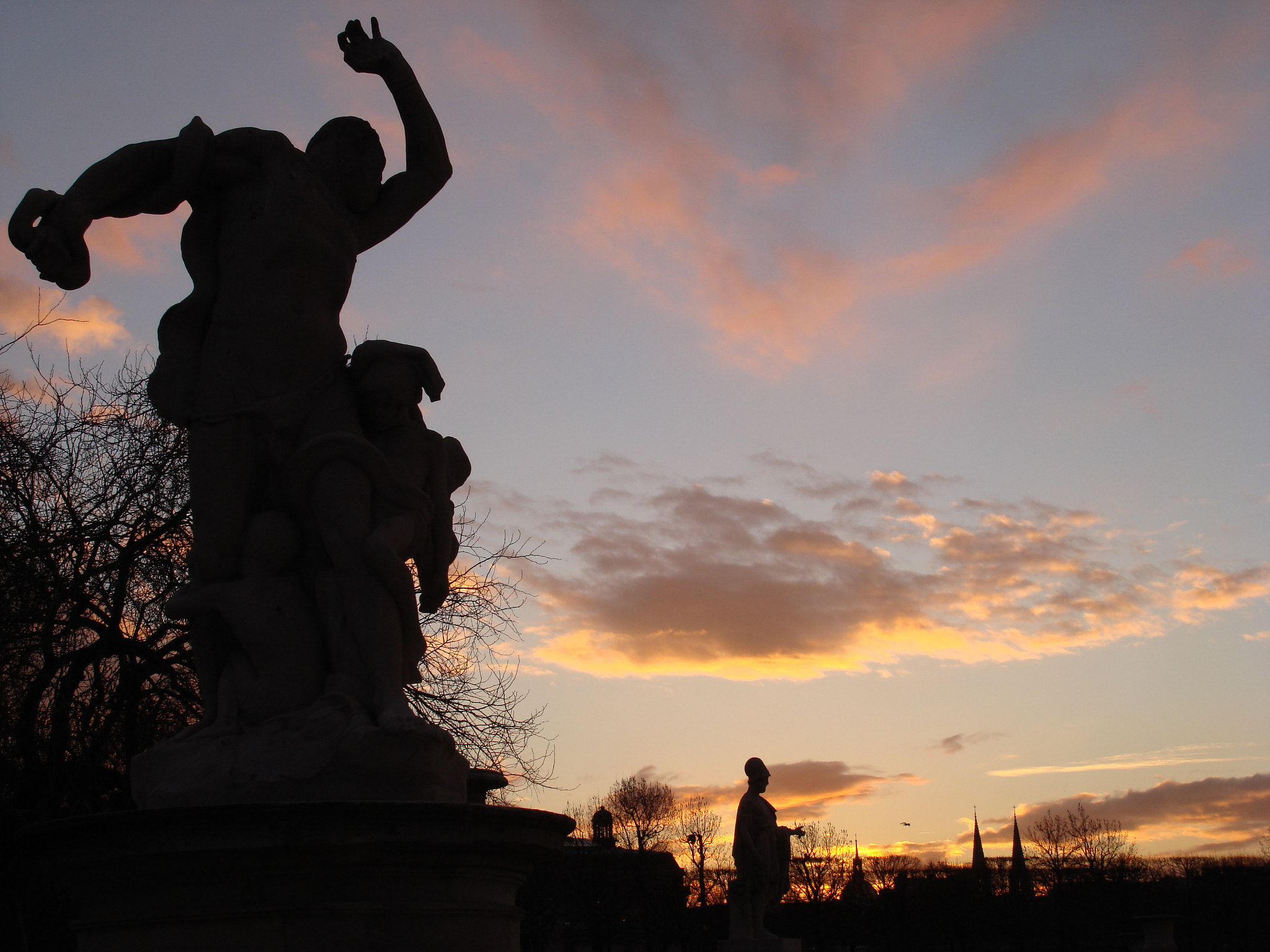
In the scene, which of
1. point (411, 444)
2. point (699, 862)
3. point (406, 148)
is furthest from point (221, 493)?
point (699, 862)

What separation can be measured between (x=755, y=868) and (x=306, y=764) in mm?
12670

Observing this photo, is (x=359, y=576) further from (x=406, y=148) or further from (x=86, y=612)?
(x=86, y=612)

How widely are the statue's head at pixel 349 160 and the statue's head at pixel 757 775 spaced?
1289 centimetres

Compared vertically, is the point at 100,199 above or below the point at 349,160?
below

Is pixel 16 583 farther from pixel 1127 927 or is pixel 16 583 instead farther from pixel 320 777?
pixel 1127 927

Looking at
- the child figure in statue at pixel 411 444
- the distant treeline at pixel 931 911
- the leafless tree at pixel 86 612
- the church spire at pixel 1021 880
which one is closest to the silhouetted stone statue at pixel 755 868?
the leafless tree at pixel 86 612

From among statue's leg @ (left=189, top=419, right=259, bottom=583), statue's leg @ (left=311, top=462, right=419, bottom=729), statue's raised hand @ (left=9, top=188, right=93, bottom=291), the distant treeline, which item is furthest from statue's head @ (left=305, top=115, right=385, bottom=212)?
the distant treeline

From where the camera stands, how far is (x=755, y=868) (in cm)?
1588

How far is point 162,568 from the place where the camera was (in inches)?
530

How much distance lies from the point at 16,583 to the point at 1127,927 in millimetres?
55001

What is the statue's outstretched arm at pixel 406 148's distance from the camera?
5070 millimetres

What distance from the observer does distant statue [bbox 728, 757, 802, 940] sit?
1583 centimetres

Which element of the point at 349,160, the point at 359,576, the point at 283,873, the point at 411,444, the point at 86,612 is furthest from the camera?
the point at 86,612

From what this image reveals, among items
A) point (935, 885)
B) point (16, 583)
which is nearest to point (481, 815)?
point (16, 583)
